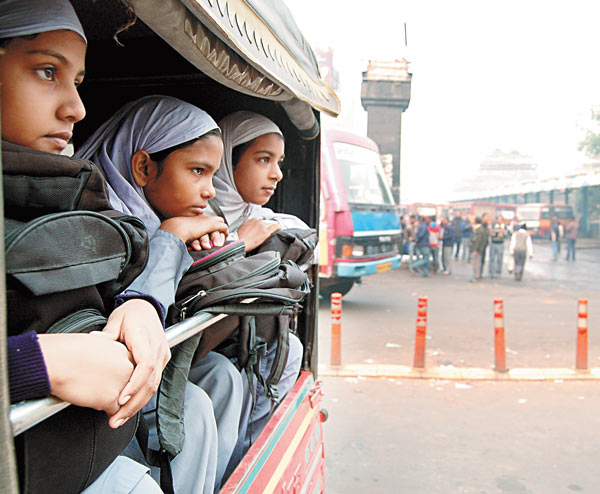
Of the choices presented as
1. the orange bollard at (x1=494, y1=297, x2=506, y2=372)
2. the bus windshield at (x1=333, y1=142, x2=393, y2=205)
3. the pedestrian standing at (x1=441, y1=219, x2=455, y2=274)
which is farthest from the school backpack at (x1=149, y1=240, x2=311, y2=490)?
the pedestrian standing at (x1=441, y1=219, x2=455, y2=274)

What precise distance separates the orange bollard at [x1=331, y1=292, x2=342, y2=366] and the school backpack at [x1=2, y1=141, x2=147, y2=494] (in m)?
4.86

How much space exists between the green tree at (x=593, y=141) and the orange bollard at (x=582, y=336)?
37219 millimetres

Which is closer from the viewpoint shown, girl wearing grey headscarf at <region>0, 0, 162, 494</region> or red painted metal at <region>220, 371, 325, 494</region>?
girl wearing grey headscarf at <region>0, 0, 162, 494</region>

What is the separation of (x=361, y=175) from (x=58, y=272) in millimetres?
9050

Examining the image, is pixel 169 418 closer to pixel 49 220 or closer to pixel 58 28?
pixel 49 220

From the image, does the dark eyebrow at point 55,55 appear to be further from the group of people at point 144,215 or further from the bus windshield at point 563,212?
the bus windshield at point 563,212

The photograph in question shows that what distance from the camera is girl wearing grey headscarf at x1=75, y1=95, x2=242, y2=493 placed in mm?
1346

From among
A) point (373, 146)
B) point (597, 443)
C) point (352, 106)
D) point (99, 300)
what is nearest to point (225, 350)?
point (99, 300)

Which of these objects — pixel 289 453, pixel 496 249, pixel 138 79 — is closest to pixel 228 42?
pixel 138 79

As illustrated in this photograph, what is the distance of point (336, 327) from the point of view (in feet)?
19.4

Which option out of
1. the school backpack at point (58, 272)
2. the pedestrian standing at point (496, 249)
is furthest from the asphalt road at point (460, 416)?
the pedestrian standing at point (496, 249)

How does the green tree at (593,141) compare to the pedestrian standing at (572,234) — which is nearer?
the pedestrian standing at (572,234)

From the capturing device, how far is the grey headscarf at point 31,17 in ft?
3.26

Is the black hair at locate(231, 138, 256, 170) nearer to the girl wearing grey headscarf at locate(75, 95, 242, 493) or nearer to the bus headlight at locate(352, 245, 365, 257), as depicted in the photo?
the girl wearing grey headscarf at locate(75, 95, 242, 493)
